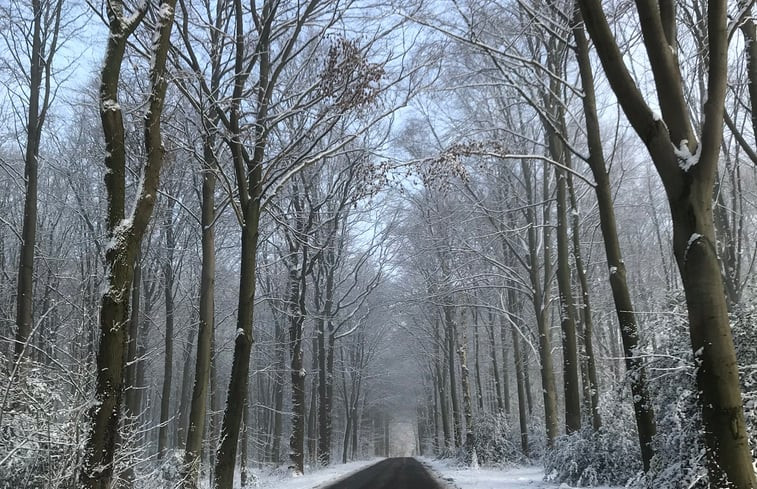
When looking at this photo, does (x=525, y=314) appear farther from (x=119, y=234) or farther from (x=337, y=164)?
(x=119, y=234)

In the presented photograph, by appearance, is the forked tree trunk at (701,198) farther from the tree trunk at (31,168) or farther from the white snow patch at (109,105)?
the tree trunk at (31,168)

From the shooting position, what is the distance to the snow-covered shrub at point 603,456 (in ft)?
34.3

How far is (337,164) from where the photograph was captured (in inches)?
875

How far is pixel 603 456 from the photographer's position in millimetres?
10727

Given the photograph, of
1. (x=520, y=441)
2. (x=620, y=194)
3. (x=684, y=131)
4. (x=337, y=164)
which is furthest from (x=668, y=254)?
(x=684, y=131)

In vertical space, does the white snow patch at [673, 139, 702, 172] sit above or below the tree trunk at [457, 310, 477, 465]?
above

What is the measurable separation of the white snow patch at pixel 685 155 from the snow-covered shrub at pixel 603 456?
290 inches

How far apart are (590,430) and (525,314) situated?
1714cm

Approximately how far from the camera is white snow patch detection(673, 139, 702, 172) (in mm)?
4258

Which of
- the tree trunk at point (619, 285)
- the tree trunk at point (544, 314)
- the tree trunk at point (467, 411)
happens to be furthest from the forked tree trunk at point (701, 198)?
the tree trunk at point (467, 411)

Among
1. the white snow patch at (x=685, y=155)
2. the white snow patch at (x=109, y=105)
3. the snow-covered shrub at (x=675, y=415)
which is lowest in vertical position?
the snow-covered shrub at (x=675, y=415)

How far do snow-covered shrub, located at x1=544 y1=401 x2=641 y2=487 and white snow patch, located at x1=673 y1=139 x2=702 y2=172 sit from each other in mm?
7371

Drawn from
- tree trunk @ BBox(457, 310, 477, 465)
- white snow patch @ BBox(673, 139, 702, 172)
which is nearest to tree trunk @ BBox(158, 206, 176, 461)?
tree trunk @ BBox(457, 310, 477, 465)

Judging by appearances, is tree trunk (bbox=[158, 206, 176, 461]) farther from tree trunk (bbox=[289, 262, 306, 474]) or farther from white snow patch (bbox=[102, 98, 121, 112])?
white snow patch (bbox=[102, 98, 121, 112])
